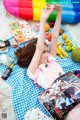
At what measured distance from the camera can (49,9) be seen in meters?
1.66

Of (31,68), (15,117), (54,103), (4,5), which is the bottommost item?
(15,117)

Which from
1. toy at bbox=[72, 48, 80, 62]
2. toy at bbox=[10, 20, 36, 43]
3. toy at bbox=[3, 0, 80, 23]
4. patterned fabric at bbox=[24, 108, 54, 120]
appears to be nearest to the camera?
patterned fabric at bbox=[24, 108, 54, 120]

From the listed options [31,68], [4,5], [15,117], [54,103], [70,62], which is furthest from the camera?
[4,5]

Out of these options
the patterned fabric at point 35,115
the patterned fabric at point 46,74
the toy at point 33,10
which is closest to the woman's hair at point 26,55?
the patterned fabric at point 46,74

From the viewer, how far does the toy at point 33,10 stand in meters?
2.19

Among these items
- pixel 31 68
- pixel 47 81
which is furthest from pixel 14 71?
pixel 47 81

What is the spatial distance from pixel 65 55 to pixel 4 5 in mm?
785

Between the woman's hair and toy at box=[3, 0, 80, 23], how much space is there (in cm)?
51

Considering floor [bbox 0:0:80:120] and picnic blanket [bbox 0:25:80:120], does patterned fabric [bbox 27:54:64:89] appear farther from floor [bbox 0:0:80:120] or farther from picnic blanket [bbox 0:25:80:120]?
floor [bbox 0:0:80:120]

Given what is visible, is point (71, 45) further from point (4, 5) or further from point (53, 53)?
point (4, 5)

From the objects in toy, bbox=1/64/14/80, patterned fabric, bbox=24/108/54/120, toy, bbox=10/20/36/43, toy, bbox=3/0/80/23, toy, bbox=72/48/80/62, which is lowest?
patterned fabric, bbox=24/108/54/120

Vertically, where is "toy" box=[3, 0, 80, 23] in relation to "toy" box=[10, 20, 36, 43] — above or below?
above

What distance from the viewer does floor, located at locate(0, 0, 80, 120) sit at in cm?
161

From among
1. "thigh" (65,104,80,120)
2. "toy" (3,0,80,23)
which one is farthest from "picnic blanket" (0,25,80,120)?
"toy" (3,0,80,23)
